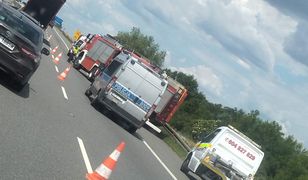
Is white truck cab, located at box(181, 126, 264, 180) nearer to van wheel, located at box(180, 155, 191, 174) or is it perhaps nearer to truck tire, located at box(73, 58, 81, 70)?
van wheel, located at box(180, 155, 191, 174)

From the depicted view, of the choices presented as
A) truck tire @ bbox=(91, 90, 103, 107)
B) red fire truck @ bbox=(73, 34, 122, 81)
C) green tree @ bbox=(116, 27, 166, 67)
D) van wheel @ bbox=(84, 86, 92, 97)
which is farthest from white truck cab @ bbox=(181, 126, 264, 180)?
green tree @ bbox=(116, 27, 166, 67)

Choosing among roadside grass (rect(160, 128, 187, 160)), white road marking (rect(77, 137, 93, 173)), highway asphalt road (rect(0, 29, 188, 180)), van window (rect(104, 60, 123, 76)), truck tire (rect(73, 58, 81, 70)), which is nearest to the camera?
highway asphalt road (rect(0, 29, 188, 180))

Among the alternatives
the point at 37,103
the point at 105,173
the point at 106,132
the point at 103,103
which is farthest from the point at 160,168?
the point at 105,173

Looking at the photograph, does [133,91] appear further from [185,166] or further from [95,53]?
[95,53]

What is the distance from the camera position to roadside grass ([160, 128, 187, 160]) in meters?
24.8

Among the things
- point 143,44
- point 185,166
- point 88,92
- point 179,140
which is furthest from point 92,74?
point 143,44

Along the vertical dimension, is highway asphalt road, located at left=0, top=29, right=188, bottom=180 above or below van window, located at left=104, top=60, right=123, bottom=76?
below

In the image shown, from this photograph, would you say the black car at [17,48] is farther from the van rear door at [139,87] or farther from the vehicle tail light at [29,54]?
the van rear door at [139,87]

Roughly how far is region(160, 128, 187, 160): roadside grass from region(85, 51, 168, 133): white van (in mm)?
4553

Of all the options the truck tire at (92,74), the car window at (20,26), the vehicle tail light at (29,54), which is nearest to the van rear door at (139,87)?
the car window at (20,26)

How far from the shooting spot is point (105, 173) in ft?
29.1

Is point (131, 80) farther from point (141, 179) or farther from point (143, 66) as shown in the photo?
point (141, 179)

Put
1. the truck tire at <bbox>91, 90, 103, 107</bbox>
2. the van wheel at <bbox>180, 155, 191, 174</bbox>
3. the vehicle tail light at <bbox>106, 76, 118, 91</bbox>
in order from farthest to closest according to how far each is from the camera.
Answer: the truck tire at <bbox>91, 90, 103, 107</bbox> → the vehicle tail light at <bbox>106, 76, 118, 91</bbox> → the van wheel at <bbox>180, 155, 191, 174</bbox>

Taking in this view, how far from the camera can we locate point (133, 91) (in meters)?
20.1
